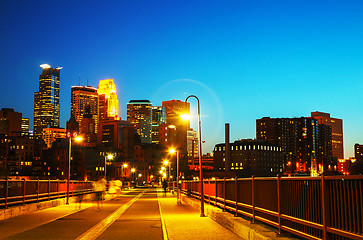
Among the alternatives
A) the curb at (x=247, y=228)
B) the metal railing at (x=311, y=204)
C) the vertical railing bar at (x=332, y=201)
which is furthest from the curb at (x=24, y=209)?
the vertical railing bar at (x=332, y=201)

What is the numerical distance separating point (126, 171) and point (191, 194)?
159 metres

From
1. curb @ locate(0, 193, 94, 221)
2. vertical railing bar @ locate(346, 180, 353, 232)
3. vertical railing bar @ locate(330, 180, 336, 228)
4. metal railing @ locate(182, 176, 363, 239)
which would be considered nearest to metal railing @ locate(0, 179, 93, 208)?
curb @ locate(0, 193, 94, 221)

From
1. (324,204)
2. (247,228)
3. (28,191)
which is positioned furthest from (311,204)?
(28,191)

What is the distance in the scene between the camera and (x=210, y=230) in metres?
15.9

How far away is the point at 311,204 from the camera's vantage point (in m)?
9.54

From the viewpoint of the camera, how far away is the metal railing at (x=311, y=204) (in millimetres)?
7629

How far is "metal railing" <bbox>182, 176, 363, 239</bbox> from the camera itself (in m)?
7.63

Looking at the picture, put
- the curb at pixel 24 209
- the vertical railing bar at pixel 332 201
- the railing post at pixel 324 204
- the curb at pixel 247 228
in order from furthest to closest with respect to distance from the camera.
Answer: the curb at pixel 24 209, the curb at pixel 247 228, the railing post at pixel 324 204, the vertical railing bar at pixel 332 201

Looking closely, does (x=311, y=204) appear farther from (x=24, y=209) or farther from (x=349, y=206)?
(x=24, y=209)

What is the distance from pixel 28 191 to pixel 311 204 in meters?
18.9

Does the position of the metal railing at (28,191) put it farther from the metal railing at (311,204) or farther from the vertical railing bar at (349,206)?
the vertical railing bar at (349,206)

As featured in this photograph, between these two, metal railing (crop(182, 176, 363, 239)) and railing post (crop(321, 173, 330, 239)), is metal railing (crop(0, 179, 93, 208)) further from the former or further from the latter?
railing post (crop(321, 173, 330, 239))

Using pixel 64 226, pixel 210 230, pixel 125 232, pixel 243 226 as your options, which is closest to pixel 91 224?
pixel 64 226

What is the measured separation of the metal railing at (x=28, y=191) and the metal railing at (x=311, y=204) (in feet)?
36.6
